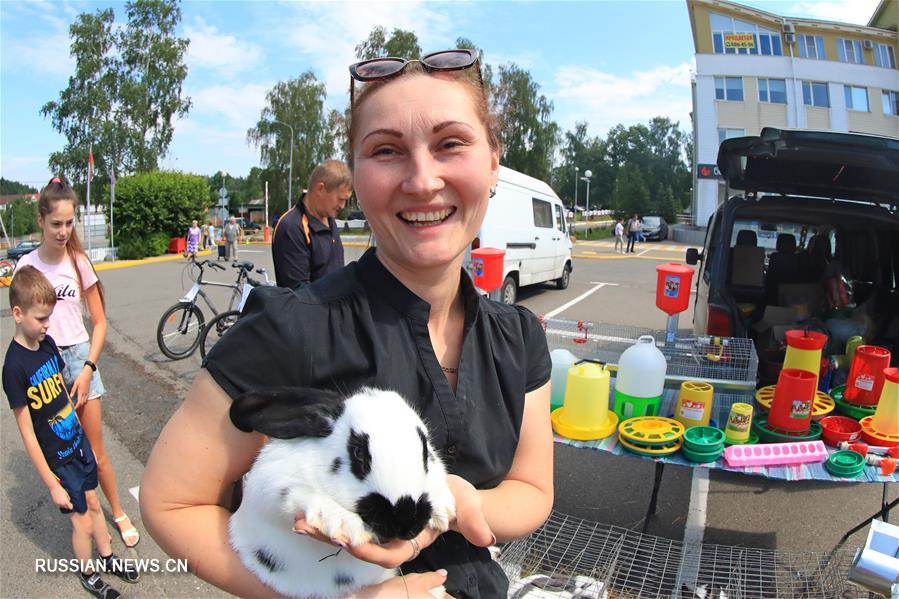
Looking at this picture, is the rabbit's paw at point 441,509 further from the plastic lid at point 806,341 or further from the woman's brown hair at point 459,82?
the plastic lid at point 806,341

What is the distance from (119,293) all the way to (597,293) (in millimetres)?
10805

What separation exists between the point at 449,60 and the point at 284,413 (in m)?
0.79

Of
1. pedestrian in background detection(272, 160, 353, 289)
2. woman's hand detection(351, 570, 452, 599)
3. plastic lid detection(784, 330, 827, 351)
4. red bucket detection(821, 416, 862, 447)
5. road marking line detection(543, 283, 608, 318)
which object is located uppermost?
pedestrian in background detection(272, 160, 353, 289)

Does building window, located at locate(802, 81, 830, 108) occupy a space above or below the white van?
above

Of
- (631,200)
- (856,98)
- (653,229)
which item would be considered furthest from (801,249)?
(631,200)

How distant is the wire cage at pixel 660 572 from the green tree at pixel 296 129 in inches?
1492

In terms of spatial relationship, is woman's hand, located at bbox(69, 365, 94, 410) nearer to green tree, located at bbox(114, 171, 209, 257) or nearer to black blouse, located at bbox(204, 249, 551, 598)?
black blouse, located at bbox(204, 249, 551, 598)

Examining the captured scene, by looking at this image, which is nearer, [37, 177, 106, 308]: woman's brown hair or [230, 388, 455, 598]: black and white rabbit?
[230, 388, 455, 598]: black and white rabbit

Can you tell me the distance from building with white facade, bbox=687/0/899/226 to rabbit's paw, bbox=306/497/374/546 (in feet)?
120

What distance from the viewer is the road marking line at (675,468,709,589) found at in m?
2.59

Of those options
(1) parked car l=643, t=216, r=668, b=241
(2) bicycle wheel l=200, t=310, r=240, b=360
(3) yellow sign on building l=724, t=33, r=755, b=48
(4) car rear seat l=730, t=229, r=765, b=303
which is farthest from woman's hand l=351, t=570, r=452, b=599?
(3) yellow sign on building l=724, t=33, r=755, b=48

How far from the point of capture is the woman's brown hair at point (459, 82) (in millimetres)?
1067

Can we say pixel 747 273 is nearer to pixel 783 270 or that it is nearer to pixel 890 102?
pixel 783 270

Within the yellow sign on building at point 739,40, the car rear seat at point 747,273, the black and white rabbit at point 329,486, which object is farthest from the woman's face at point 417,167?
the yellow sign on building at point 739,40
